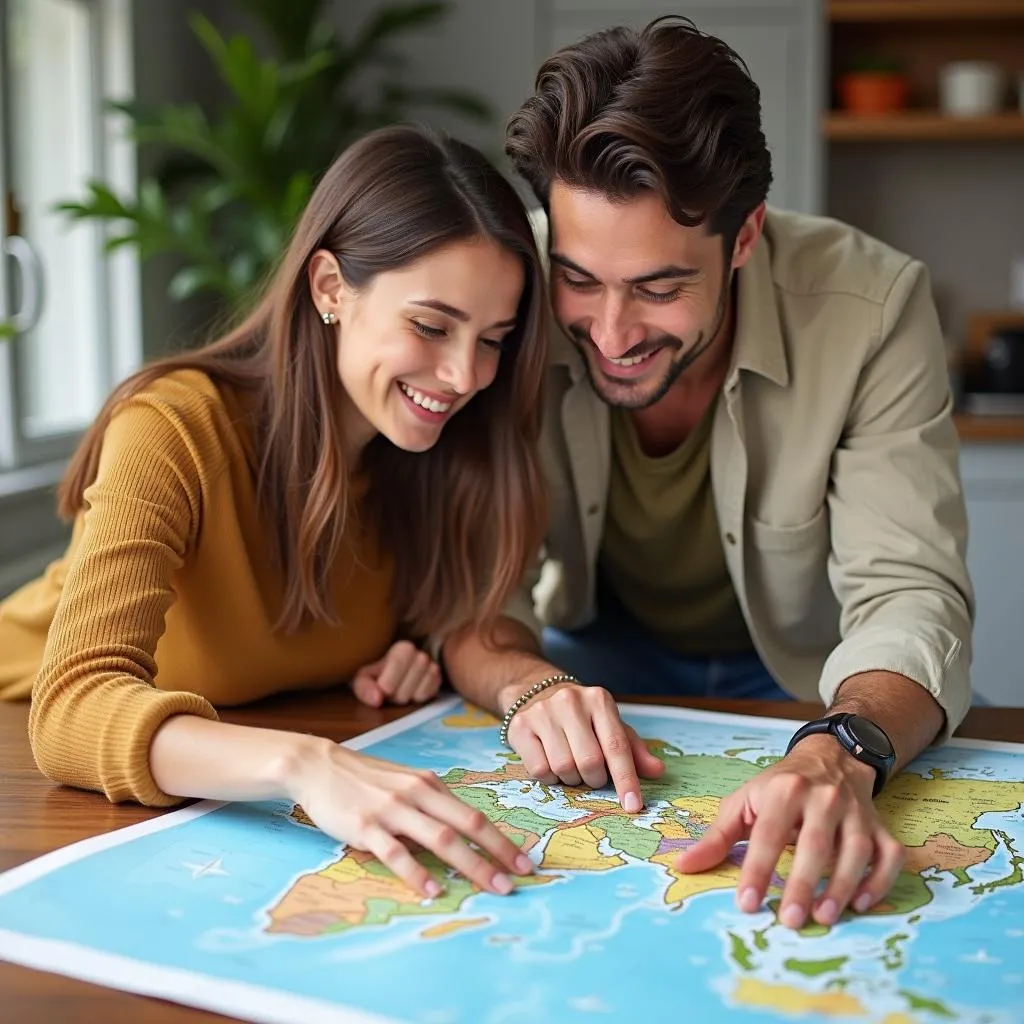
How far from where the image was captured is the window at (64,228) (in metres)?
3.09

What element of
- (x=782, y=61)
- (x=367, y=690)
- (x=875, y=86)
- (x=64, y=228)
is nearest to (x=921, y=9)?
(x=875, y=86)

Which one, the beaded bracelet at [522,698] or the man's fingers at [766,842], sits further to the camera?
the beaded bracelet at [522,698]

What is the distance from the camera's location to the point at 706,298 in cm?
147

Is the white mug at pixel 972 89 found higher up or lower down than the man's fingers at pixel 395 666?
higher up

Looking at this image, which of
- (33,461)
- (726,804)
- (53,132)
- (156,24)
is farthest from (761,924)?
(156,24)

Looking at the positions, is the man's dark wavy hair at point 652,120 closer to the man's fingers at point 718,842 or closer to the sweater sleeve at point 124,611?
the sweater sleeve at point 124,611

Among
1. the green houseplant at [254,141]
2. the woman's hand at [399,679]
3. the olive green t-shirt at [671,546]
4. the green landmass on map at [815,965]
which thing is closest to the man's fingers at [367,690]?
the woman's hand at [399,679]

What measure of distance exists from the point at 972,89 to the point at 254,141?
197 centimetres

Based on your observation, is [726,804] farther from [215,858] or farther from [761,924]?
[215,858]

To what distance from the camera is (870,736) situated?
1.10m

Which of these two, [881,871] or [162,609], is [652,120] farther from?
[881,871]

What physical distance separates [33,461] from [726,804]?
99.4 inches

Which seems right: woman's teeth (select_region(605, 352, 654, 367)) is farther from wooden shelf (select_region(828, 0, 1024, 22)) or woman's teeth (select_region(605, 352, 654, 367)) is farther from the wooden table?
wooden shelf (select_region(828, 0, 1024, 22))

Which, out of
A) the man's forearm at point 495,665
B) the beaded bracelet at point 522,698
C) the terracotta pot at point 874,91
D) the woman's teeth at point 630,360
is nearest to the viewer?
the beaded bracelet at point 522,698
